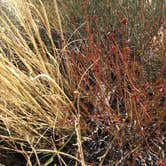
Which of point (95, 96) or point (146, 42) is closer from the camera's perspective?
point (95, 96)

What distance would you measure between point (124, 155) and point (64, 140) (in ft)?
0.89

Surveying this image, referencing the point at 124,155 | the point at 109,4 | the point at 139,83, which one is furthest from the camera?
the point at 109,4

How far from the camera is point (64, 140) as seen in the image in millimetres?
1530

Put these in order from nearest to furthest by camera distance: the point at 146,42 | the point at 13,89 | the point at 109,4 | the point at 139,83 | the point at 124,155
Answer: the point at 13,89, the point at 124,155, the point at 139,83, the point at 146,42, the point at 109,4

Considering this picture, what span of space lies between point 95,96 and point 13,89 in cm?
37

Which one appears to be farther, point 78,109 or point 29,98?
point 29,98

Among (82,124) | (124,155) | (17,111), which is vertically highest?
(17,111)

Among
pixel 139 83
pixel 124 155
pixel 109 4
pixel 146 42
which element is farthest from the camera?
pixel 109 4

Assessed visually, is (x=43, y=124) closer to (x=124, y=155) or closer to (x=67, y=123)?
(x=67, y=123)

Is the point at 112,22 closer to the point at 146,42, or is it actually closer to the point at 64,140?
the point at 146,42

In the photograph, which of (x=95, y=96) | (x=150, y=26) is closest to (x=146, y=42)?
(x=150, y=26)

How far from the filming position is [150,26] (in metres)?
1.91

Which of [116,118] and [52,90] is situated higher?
[52,90]

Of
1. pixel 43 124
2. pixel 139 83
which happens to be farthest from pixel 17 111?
pixel 139 83
